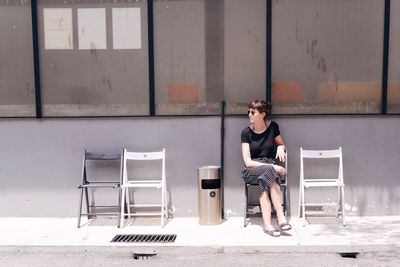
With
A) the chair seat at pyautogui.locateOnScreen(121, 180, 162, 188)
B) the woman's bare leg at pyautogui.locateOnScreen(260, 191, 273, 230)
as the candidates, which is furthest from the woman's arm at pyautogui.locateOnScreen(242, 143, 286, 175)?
the chair seat at pyautogui.locateOnScreen(121, 180, 162, 188)

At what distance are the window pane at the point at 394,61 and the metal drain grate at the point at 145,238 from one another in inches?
141

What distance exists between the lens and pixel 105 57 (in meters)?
7.18

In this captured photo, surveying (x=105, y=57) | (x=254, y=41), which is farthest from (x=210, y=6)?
(x=105, y=57)

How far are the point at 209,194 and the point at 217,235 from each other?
64 cm

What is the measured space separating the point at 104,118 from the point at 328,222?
343 centimetres

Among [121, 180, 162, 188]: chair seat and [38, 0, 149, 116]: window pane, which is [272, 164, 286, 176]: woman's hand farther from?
[38, 0, 149, 116]: window pane

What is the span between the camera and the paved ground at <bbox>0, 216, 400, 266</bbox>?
5.55 m

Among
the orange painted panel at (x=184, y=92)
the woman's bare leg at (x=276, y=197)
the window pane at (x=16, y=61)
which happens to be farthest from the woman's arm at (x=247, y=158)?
the window pane at (x=16, y=61)

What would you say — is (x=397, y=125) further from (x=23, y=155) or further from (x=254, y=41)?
(x=23, y=155)

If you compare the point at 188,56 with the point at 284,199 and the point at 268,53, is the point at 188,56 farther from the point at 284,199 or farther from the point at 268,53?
the point at 284,199

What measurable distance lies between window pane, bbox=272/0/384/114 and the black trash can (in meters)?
1.37

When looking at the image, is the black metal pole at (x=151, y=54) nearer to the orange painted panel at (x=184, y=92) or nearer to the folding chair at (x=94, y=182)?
the orange painted panel at (x=184, y=92)

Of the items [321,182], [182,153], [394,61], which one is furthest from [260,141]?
[394,61]

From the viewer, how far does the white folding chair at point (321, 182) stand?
6.68 metres
